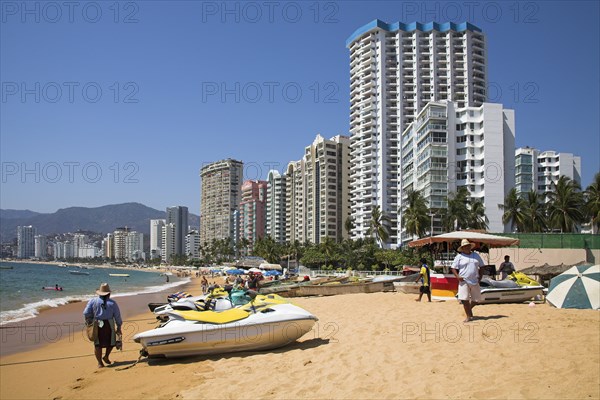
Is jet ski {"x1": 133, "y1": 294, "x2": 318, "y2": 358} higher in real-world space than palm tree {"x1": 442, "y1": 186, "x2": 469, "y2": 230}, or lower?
lower

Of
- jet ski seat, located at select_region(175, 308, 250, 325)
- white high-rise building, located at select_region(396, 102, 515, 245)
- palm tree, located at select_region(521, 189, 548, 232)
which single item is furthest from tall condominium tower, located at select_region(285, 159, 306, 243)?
jet ski seat, located at select_region(175, 308, 250, 325)

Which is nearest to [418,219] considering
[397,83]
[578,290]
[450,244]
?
[397,83]

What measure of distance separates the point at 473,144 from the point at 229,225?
126367 mm

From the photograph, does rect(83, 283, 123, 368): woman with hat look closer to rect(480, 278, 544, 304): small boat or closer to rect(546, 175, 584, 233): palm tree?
rect(480, 278, 544, 304): small boat

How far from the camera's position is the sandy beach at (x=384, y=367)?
6.02 metres

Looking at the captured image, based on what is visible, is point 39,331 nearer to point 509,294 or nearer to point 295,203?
point 509,294

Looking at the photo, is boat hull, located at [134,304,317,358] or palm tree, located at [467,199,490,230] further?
palm tree, located at [467,199,490,230]

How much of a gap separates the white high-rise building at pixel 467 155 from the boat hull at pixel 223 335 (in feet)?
208

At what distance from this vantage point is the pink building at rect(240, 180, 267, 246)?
162m

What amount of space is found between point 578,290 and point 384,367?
22.6ft

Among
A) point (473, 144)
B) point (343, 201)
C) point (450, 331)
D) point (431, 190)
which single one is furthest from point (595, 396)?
point (343, 201)

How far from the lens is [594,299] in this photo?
11.1 metres

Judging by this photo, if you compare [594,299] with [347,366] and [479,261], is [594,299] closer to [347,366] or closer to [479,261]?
[479,261]

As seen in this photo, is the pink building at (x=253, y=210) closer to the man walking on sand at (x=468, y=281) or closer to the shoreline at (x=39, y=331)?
the shoreline at (x=39, y=331)
